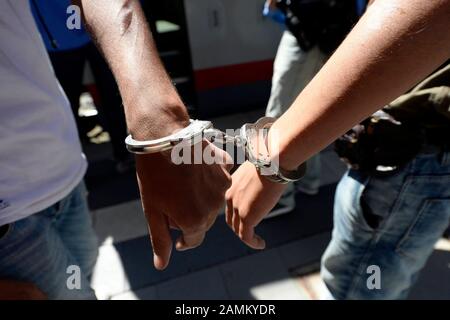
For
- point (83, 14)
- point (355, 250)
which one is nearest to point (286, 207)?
point (355, 250)

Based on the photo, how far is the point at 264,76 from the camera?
12.6 ft

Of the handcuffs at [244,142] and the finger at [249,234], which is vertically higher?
the handcuffs at [244,142]

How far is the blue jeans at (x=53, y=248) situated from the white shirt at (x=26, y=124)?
2.2 inches

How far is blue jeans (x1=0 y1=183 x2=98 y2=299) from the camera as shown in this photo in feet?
3.22

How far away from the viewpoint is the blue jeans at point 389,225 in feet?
3.29

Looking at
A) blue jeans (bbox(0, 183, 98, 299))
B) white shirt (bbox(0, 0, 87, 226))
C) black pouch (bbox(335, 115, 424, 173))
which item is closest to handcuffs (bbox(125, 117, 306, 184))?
black pouch (bbox(335, 115, 424, 173))

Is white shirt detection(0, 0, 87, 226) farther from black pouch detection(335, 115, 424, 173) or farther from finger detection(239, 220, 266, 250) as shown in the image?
black pouch detection(335, 115, 424, 173)

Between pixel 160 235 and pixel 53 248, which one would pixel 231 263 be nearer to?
pixel 53 248

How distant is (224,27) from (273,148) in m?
2.96

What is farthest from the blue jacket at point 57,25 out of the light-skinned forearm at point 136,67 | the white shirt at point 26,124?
the light-skinned forearm at point 136,67

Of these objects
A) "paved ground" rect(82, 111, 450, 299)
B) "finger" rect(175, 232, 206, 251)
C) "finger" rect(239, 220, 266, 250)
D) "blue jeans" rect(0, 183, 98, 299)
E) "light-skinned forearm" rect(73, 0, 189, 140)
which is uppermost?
"light-skinned forearm" rect(73, 0, 189, 140)

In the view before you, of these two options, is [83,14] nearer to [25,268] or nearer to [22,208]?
[22,208]

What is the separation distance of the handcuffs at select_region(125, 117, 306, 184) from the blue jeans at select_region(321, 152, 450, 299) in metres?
0.40

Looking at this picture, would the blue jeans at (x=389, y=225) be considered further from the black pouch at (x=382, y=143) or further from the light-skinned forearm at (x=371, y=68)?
the light-skinned forearm at (x=371, y=68)
